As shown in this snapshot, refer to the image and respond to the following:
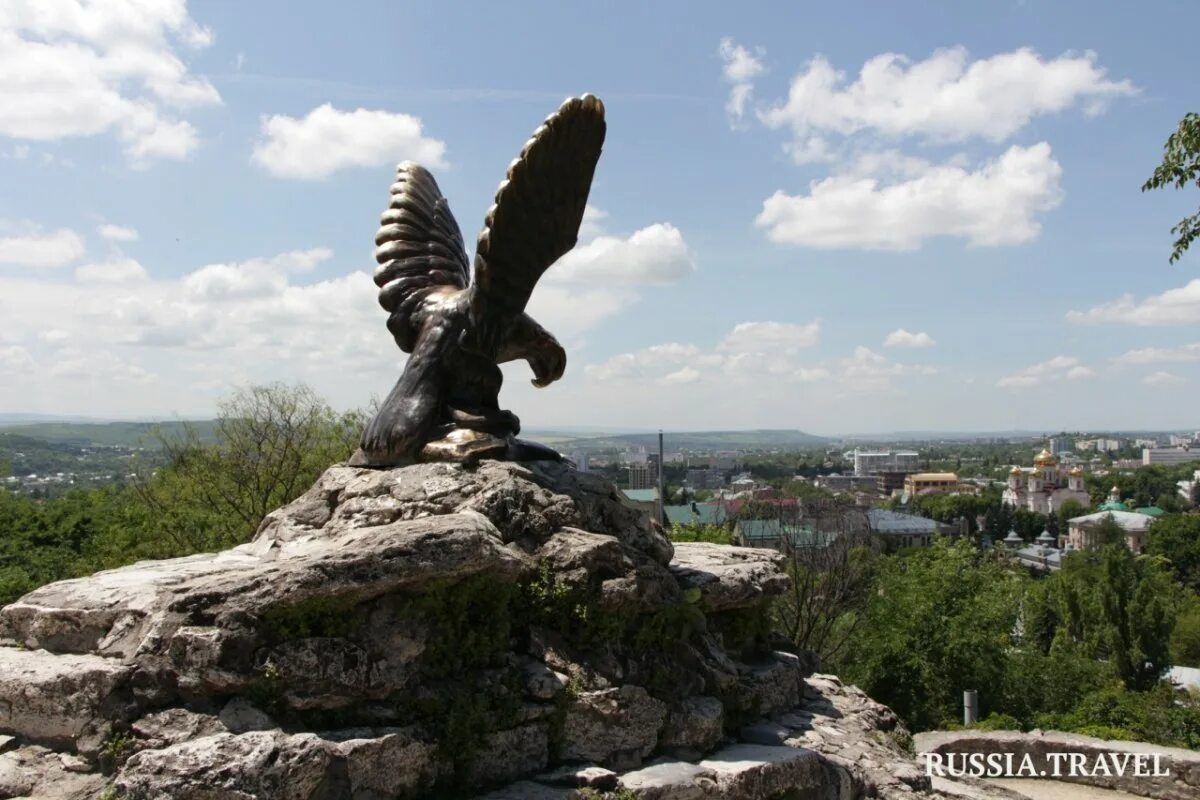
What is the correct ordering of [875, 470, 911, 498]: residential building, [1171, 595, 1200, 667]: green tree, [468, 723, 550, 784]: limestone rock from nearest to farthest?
[468, 723, 550, 784]: limestone rock → [1171, 595, 1200, 667]: green tree → [875, 470, 911, 498]: residential building

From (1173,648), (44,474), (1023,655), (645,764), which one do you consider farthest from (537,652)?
(44,474)

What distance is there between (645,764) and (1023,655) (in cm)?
1695

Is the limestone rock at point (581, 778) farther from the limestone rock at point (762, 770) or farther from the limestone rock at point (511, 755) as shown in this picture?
the limestone rock at point (762, 770)

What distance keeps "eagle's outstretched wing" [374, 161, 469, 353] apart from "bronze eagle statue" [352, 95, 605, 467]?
0.04 feet

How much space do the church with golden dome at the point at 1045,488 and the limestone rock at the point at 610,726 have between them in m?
119

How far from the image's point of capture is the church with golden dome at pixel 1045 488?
118250mm

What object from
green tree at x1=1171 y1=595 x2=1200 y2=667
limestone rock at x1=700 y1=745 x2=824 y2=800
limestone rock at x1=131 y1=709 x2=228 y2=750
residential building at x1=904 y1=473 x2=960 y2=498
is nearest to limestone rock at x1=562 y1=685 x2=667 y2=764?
limestone rock at x1=700 y1=745 x2=824 y2=800

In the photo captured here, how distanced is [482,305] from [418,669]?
3.33 m

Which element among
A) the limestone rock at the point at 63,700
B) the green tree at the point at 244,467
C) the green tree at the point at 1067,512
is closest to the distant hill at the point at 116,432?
the green tree at the point at 244,467

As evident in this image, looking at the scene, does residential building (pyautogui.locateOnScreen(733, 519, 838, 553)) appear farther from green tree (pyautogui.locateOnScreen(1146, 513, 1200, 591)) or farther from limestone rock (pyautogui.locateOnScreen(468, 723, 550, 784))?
green tree (pyautogui.locateOnScreen(1146, 513, 1200, 591))

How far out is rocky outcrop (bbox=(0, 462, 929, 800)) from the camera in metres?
5.05

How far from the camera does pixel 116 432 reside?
412 ft

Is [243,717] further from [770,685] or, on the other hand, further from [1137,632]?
[1137,632]

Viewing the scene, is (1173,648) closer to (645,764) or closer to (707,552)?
(707,552)
